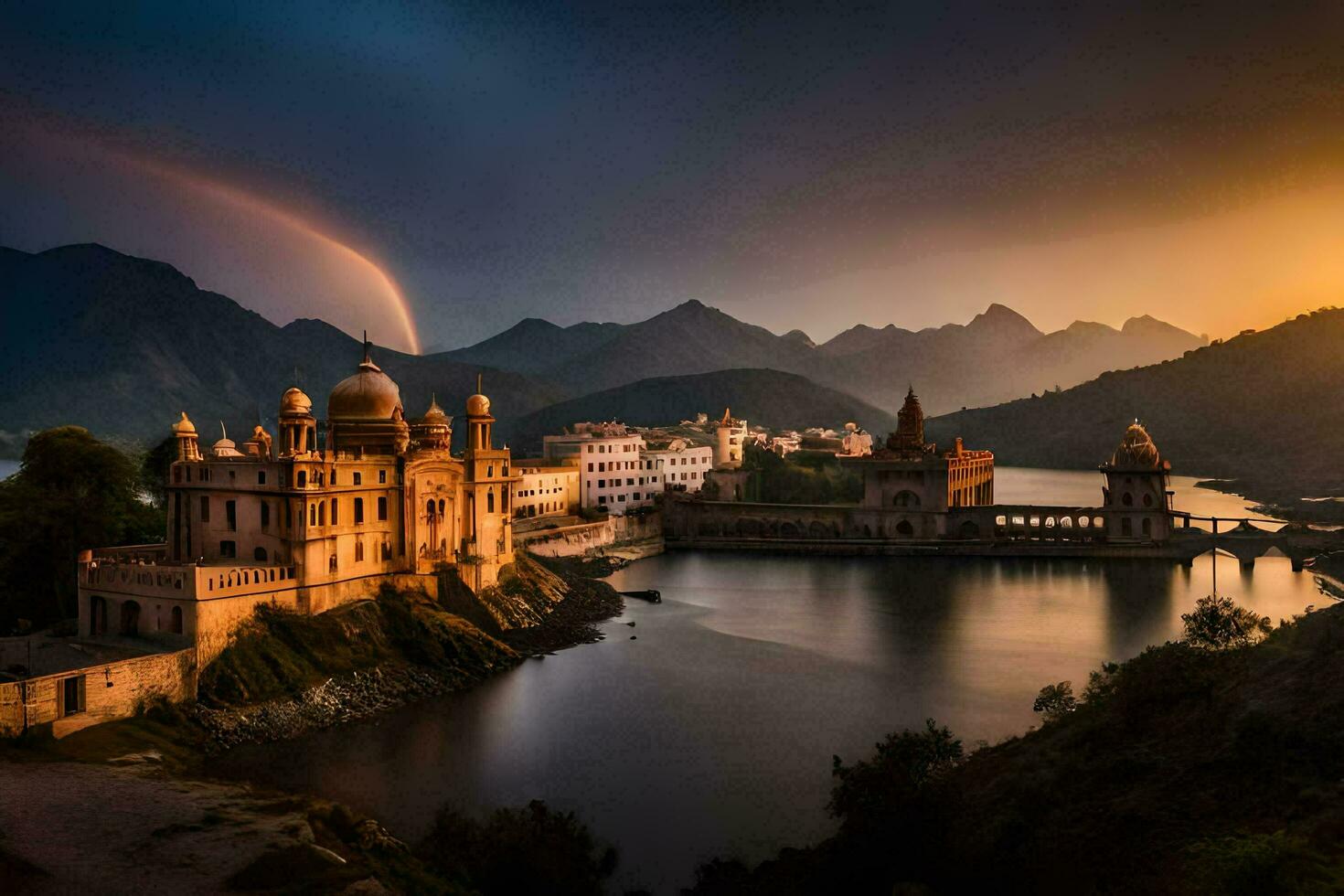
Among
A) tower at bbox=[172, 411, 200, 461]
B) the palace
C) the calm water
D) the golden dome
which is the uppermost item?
the golden dome

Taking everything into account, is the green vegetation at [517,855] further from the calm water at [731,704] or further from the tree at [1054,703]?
the tree at [1054,703]

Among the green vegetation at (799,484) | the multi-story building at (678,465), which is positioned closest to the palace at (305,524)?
the multi-story building at (678,465)

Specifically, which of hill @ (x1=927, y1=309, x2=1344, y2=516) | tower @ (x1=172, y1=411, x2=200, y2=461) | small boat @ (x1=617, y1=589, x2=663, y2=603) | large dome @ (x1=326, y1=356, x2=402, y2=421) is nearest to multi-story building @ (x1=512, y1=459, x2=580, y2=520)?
small boat @ (x1=617, y1=589, x2=663, y2=603)

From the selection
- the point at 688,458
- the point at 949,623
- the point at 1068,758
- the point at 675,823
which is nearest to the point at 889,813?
the point at 1068,758

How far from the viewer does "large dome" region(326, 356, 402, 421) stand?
31.8 meters

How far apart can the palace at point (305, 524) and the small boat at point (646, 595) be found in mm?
8234

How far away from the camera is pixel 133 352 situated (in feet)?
447

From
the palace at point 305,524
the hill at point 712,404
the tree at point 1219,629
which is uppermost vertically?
the hill at point 712,404

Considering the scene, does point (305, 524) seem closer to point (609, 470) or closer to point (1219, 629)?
point (1219, 629)

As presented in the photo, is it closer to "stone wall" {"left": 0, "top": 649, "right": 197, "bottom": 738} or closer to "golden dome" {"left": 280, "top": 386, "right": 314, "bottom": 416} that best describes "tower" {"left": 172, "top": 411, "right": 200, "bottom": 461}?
"golden dome" {"left": 280, "top": 386, "right": 314, "bottom": 416}

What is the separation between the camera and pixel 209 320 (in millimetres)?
153500

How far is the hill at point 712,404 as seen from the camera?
15475 cm

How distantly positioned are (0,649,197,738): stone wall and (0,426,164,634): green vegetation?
6.56 m

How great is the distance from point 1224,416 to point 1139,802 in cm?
12275
